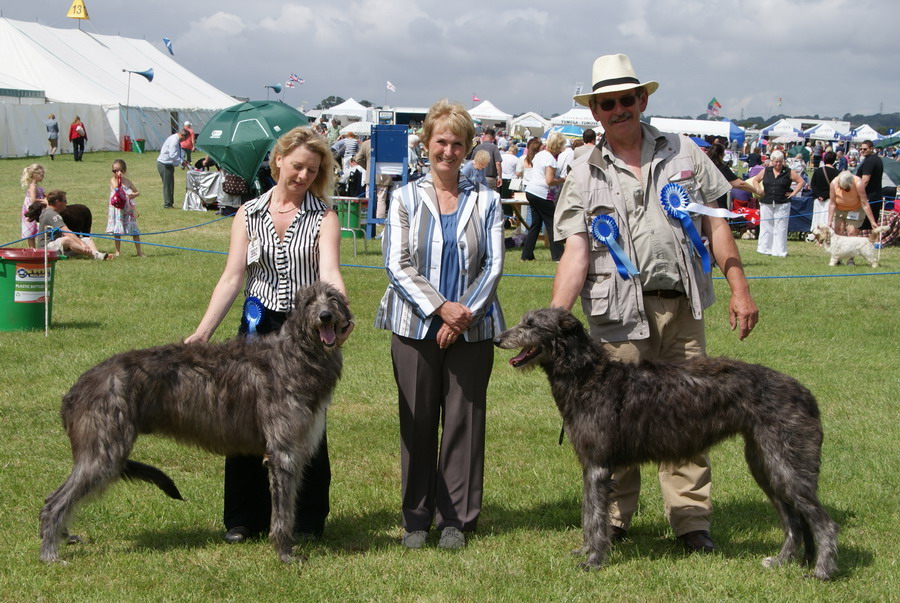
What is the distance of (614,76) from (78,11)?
204 ft

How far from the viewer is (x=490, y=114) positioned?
61094mm

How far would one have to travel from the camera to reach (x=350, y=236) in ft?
63.6

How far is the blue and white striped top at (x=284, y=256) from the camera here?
4844 millimetres

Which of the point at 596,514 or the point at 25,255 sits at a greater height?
the point at 25,255

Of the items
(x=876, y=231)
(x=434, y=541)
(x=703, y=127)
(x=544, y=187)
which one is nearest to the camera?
(x=434, y=541)

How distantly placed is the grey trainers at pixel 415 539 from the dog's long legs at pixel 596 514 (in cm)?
91


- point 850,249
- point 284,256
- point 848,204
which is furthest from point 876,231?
point 284,256

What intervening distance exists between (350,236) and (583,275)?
588 inches

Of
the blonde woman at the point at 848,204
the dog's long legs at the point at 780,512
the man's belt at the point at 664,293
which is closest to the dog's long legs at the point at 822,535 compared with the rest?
the dog's long legs at the point at 780,512

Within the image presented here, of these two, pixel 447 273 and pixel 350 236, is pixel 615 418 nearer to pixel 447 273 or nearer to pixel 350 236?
pixel 447 273

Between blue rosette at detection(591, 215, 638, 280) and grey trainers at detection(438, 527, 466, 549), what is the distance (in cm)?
172

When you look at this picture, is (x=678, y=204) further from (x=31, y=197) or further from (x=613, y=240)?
(x=31, y=197)

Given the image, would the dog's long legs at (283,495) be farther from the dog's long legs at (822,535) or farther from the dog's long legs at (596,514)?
the dog's long legs at (822,535)

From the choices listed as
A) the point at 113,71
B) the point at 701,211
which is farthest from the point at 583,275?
the point at 113,71
